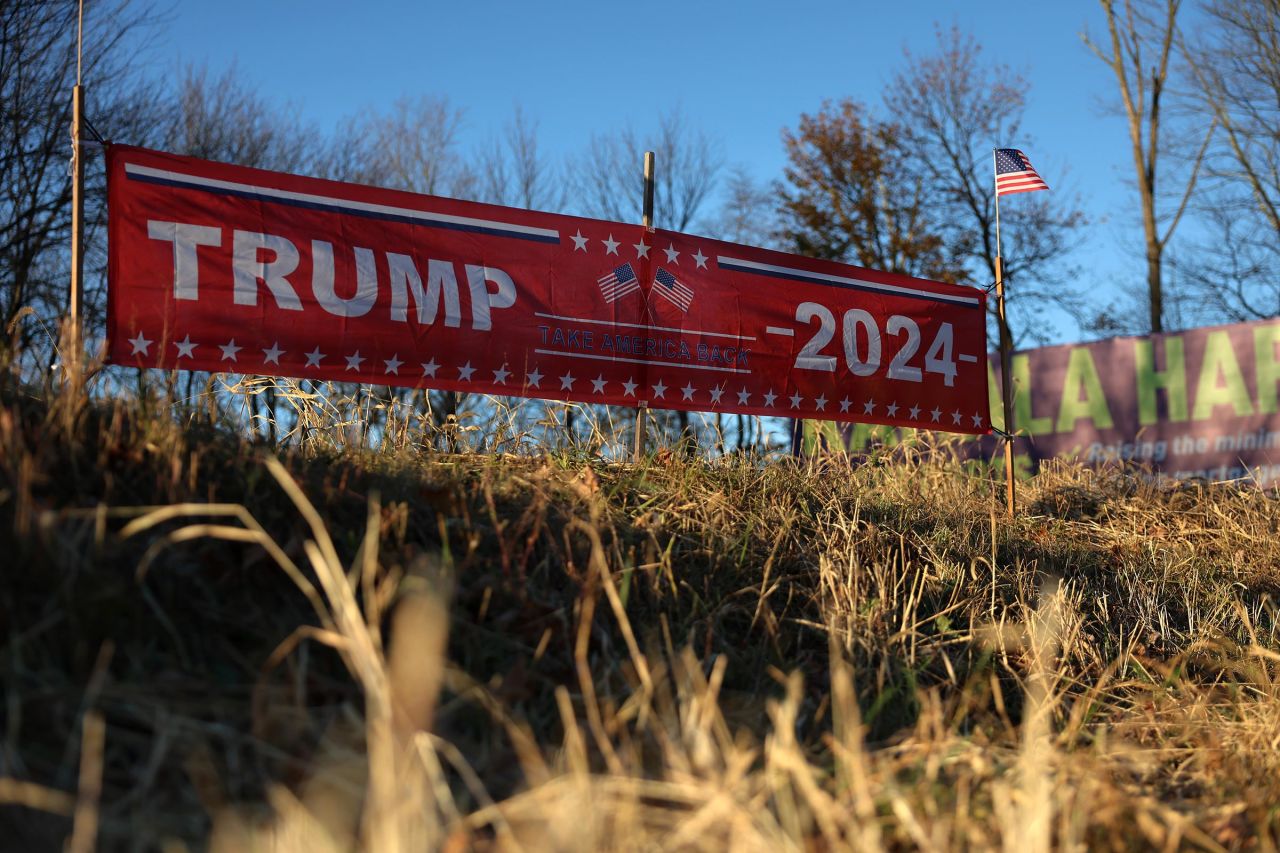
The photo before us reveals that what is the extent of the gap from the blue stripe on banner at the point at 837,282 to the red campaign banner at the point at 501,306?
0.01 metres

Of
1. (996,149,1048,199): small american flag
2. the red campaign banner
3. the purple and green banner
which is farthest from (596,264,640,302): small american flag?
the purple and green banner

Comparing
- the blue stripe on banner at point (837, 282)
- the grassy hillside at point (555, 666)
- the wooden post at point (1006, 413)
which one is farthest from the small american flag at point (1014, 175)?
the grassy hillside at point (555, 666)

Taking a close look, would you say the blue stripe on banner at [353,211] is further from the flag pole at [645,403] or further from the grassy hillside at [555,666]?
the grassy hillside at [555,666]

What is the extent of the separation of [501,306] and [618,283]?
0.81 metres

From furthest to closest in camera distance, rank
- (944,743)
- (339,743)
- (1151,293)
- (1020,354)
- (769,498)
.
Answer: (1151,293) → (1020,354) → (769,498) → (944,743) → (339,743)

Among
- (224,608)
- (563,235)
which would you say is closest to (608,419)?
(563,235)

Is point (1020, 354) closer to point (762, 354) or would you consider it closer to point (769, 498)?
point (762, 354)

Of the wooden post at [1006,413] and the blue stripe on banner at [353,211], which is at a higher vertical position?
the blue stripe on banner at [353,211]

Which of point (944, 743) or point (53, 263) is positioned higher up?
point (53, 263)

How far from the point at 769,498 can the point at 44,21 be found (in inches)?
624

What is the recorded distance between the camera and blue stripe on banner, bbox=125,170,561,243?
616cm

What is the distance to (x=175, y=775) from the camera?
2.58 metres

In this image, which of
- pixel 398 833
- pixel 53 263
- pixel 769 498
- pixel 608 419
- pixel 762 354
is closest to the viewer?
pixel 398 833

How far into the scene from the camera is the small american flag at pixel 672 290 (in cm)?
734
